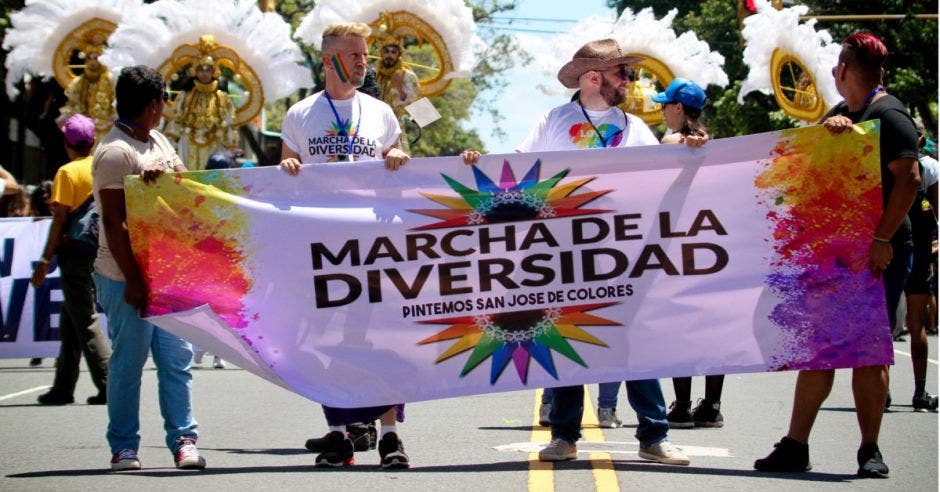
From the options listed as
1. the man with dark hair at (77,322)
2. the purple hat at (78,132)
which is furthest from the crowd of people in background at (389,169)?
the man with dark hair at (77,322)

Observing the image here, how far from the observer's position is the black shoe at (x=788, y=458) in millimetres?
7980

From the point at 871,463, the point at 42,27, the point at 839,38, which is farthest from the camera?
the point at 839,38

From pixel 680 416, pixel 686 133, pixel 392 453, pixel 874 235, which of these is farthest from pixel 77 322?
pixel 874 235

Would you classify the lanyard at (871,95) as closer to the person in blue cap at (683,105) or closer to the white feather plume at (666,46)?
the person in blue cap at (683,105)

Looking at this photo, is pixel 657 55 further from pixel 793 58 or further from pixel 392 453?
pixel 392 453

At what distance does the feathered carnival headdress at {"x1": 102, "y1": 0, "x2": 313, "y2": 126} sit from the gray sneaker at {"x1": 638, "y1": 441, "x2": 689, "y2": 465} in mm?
9107

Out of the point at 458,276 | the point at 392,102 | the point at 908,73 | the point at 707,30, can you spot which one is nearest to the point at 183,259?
the point at 458,276

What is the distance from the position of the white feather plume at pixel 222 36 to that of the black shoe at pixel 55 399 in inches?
215

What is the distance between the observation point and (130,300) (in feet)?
26.5

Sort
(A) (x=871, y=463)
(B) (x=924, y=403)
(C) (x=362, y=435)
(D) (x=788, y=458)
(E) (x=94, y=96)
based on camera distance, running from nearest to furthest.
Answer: (A) (x=871, y=463)
(D) (x=788, y=458)
(C) (x=362, y=435)
(B) (x=924, y=403)
(E) (x=94, y=96)

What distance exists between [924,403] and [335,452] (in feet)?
16.9

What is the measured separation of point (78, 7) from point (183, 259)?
34.4ft

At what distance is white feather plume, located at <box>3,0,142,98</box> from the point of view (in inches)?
700

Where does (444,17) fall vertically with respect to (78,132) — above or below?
above
